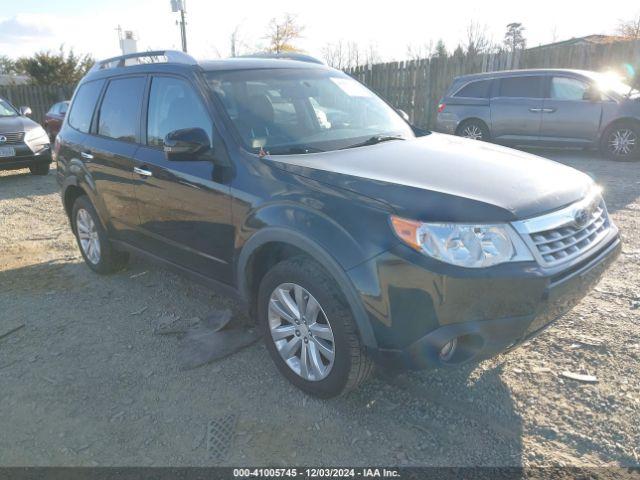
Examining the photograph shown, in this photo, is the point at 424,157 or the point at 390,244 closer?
the point at 390,244

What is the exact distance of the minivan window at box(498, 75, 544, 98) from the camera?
10320 mm

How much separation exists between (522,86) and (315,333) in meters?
9.49

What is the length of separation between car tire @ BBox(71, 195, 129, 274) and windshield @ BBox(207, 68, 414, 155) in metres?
2.03

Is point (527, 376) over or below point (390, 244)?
below

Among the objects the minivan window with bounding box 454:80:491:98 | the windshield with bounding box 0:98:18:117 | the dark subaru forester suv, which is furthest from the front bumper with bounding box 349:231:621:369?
the windshield with bounding box 0:98:18:117

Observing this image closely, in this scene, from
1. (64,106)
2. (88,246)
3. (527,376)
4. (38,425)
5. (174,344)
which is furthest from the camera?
(64,106)

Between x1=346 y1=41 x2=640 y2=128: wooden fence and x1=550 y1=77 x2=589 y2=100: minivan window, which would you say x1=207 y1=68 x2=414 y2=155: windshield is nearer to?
x1=550 y1=77 x2=589 y2=100: minivan window

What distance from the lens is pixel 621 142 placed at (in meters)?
9.52

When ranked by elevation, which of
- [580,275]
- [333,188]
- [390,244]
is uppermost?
[333,188]

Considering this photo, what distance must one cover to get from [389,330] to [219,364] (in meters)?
1.40

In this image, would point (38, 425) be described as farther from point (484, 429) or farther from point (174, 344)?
point (484, 429)

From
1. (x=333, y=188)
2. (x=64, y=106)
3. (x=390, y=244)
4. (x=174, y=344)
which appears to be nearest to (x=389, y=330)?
(x=390, y=244)

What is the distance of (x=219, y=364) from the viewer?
10.9 ft

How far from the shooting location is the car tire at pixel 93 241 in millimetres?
4691
